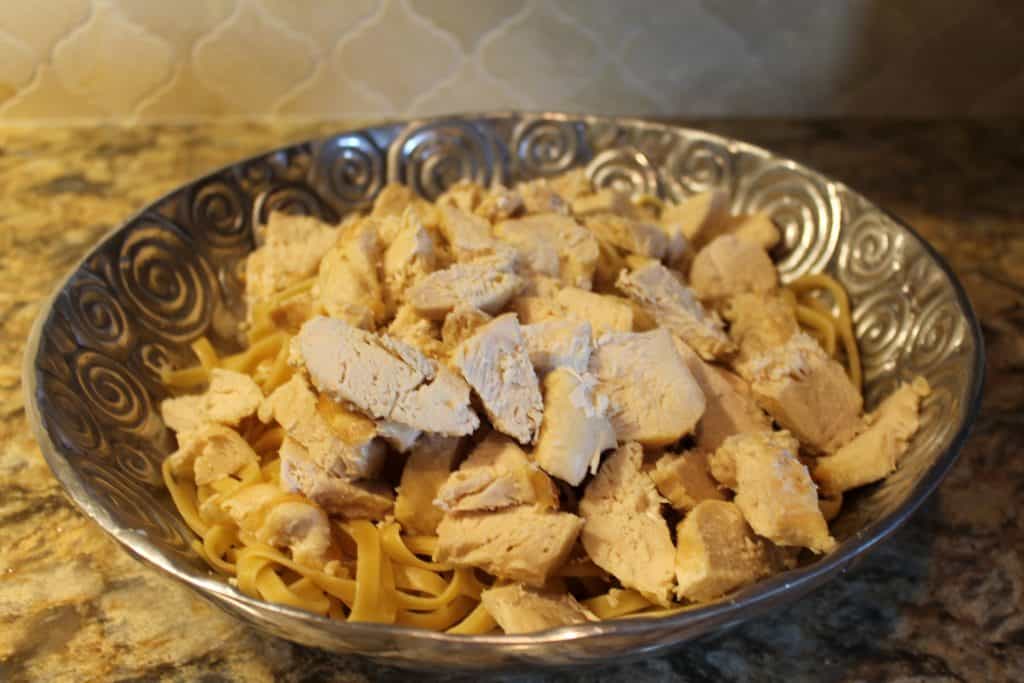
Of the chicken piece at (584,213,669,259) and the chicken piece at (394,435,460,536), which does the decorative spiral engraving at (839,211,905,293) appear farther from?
the chicken piece at (394,435,460,536)

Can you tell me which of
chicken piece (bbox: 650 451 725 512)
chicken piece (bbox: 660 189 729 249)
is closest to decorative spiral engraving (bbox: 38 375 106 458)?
chicken piece (bbox: 650 451 725 512)

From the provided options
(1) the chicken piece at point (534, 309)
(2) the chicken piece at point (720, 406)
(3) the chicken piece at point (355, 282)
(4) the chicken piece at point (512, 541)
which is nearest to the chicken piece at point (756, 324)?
(2) the chicken piece at point (720, 406)

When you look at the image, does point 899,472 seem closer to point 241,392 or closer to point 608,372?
point 608,372

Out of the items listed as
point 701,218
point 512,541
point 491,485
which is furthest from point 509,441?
point 701,218

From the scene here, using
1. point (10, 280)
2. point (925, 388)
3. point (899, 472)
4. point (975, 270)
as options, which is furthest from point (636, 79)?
point (10, 280)

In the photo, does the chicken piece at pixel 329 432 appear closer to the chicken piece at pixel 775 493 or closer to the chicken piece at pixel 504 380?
the chicken piece at pixel 504 380

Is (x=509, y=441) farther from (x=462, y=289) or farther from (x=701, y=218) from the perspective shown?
(x=701, y=218)
